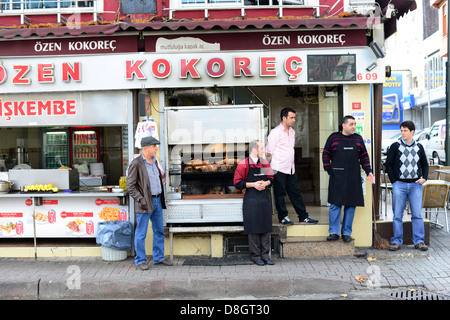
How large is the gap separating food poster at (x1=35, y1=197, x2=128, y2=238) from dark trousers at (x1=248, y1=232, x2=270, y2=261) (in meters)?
2.24

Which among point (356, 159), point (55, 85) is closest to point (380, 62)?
point (356, 159)

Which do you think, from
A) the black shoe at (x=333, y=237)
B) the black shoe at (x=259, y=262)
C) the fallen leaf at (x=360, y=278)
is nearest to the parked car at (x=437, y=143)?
the black shoe at (x=333, y=237)

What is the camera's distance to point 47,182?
7.35 metres

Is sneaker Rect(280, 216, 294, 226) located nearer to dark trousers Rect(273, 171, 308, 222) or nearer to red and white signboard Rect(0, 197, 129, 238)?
dark trousers Rect(273, 171, 308, 222)

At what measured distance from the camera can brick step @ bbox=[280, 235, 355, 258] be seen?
22.4 feet

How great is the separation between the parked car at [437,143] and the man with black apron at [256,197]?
1454 centimetres

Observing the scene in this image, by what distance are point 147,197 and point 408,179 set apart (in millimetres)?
4201

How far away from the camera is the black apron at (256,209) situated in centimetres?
638

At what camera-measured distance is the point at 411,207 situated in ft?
22.5

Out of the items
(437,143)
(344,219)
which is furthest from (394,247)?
(437,143)

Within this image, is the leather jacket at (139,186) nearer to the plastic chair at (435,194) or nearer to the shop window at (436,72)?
the plastic chair at (435,194)

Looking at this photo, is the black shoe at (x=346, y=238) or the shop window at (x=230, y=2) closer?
the black shoe at (x=346, y=238)

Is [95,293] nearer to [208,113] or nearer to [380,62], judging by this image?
[208,113]

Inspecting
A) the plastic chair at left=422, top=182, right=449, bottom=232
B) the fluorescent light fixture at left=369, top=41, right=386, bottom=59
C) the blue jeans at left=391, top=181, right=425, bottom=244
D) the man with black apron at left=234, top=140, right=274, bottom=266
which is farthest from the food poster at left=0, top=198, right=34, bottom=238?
the plastic chair at left=422, top=182, right=449, bottom=232
